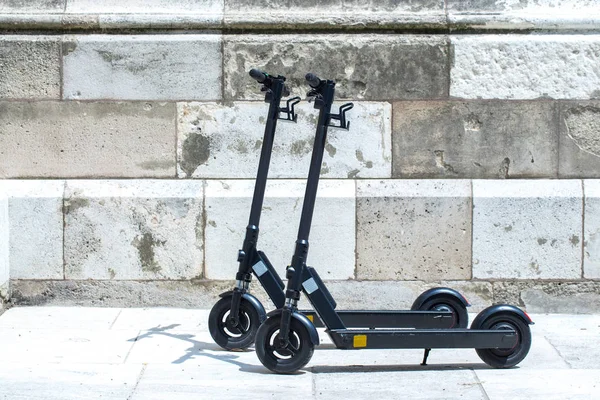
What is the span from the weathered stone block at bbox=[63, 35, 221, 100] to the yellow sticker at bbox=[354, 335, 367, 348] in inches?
89.0

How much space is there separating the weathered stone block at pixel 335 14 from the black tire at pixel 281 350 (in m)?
2.35

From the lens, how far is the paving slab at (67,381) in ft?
16.2

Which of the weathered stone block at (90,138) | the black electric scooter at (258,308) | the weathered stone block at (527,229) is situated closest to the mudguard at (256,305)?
the black electric scooter at (258,308)

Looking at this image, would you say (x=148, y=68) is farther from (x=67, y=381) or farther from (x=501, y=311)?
(x=501, y=311)

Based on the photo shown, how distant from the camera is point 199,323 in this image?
6488 mm

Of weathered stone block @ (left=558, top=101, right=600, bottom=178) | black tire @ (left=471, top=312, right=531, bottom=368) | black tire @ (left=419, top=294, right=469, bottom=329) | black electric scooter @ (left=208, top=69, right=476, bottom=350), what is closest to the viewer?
black tire @ (left=471, top=312, right=531, bottom=368)

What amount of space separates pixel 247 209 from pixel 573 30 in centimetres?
250

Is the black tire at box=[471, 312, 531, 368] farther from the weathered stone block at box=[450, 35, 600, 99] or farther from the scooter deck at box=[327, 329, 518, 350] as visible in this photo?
the weathered stone block at box=[450, 35, 600, 99]

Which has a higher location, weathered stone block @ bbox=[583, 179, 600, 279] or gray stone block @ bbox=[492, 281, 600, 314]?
weathered stone block @ bbox=[583, 179, 600, 279]

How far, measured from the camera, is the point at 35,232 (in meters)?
6.79

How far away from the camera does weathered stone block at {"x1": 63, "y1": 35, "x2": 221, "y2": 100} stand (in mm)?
6832

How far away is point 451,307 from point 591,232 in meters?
1.33

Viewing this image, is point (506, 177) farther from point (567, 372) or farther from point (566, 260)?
point (567, 372)

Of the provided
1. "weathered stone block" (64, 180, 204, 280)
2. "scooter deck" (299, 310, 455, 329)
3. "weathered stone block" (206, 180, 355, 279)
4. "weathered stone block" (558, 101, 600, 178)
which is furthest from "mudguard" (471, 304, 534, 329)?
"weathered stone block" (64, 180, 204, 280)
